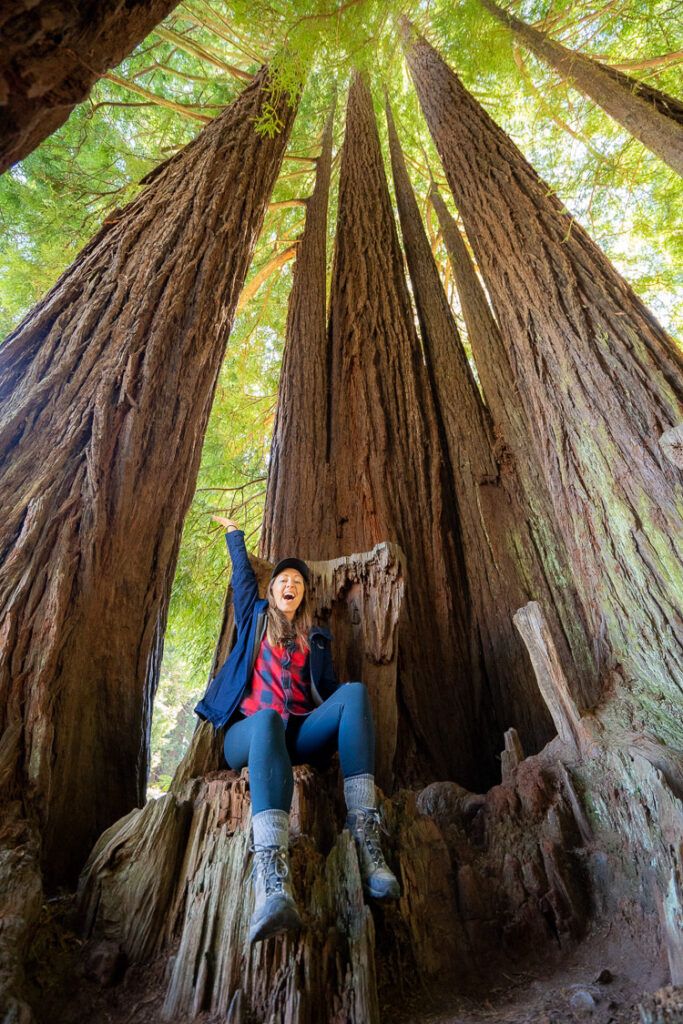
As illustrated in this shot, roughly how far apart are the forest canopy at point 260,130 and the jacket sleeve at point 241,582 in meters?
2.38

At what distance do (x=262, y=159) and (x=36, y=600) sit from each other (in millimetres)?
3656

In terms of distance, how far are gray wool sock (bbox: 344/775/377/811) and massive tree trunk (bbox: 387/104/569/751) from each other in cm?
141

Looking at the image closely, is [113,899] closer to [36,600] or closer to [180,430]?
[36,600]

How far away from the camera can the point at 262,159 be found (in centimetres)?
429

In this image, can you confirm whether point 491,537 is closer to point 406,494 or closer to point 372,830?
point 406,494

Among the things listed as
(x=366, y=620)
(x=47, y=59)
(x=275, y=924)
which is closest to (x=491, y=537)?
(x=366, y=620)

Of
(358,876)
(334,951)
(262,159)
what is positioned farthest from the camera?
(262,159)

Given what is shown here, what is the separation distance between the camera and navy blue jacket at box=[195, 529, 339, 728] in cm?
229

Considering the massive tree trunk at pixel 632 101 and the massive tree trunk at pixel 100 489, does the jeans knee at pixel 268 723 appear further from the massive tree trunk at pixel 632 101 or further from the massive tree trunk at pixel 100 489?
the massive tree trunk at pixel 632 101

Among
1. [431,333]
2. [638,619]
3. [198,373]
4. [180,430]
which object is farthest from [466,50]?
[638,619]

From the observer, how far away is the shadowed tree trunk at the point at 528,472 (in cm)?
279

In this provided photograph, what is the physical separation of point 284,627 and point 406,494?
181 centimetres

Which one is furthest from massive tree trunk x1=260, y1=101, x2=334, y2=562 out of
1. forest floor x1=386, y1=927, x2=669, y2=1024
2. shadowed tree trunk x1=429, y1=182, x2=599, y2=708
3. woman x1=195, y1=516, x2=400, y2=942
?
forest floor x1=386, y1=927, x2=669, y2=1024

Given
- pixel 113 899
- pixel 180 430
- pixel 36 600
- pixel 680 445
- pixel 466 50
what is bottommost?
pixel 113 899
